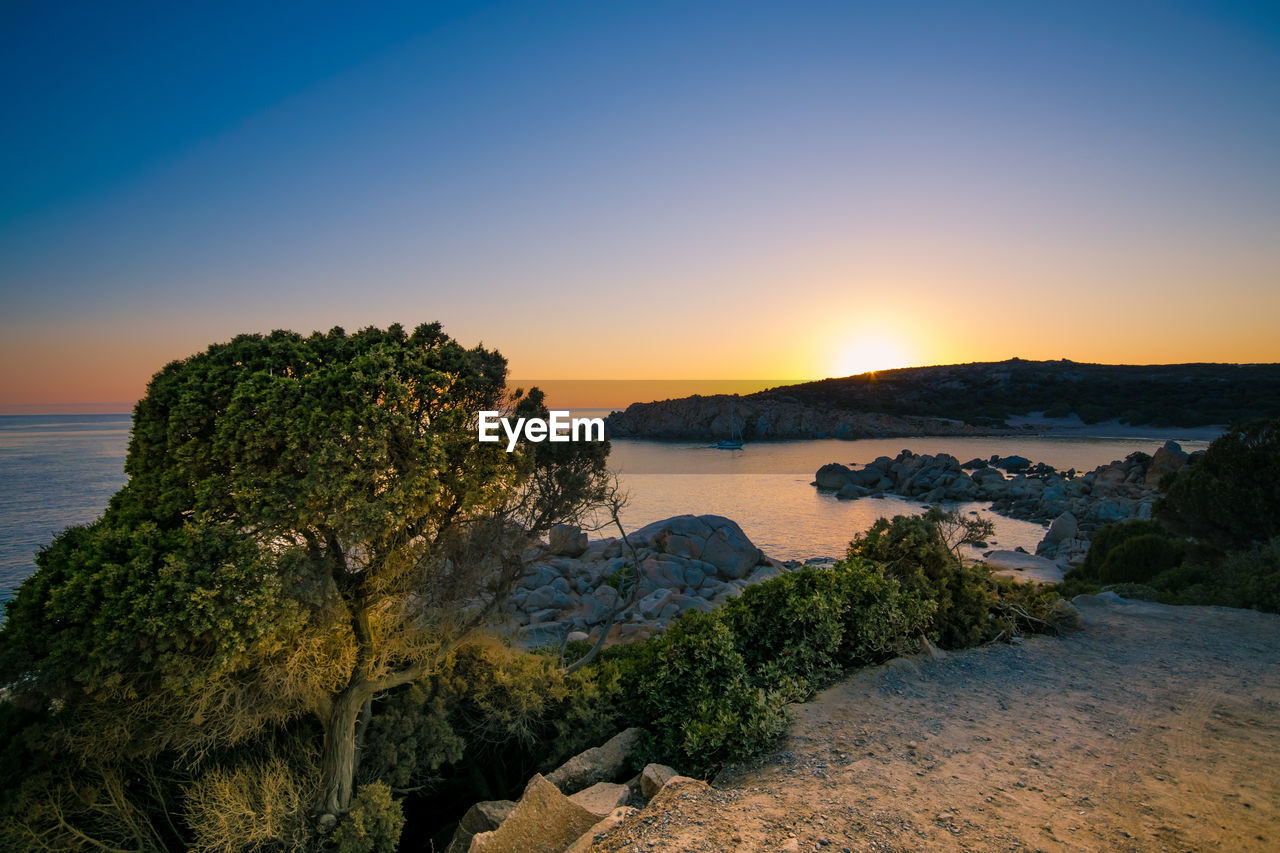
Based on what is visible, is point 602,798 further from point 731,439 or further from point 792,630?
point 731,439

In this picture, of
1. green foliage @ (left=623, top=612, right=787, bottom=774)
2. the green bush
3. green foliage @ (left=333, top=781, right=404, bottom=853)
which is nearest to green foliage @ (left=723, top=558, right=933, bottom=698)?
green foliage @ (left=623, top=612, right=787, bottom=774)

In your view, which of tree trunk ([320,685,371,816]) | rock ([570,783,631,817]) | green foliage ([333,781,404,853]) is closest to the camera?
rock ([570,783,631,817])

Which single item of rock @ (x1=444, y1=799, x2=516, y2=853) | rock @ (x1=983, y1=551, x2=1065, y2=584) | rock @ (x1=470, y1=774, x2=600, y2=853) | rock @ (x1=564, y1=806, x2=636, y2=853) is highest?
rock @ (x1=564, y1=806, x2=636, y2=853)

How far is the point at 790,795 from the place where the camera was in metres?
5.04

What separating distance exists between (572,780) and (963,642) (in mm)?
5788

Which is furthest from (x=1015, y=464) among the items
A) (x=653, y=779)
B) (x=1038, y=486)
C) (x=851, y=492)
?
(x=653, y=779)

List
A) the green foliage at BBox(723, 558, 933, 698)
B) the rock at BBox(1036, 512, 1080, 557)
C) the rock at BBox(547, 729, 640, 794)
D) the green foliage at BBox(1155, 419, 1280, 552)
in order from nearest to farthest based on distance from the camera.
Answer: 1. the rock at BBox(547, 729, 640, 794)
2. the green foliage at BBox(723, 558, 933, 698)
3. the green foliage at BBox(1155, 419, 1280, 552)
4. the rock at BBox(1036, 512, 1080, 557)

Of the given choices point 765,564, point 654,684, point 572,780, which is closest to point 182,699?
point 572,780

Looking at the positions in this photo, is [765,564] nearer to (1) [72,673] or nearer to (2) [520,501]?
(2) [520,501]

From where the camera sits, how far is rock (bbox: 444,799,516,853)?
6480 millimetres

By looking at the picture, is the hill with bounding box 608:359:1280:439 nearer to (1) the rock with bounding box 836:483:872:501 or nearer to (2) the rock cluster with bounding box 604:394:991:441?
(2) the rock cluster with bounding box 604:394:991:441

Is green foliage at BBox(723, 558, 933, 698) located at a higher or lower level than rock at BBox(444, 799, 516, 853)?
higher

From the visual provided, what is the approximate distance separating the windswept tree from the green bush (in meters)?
17.3

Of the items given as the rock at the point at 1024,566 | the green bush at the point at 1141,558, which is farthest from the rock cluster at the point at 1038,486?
the green bush at the point at 1141,558
